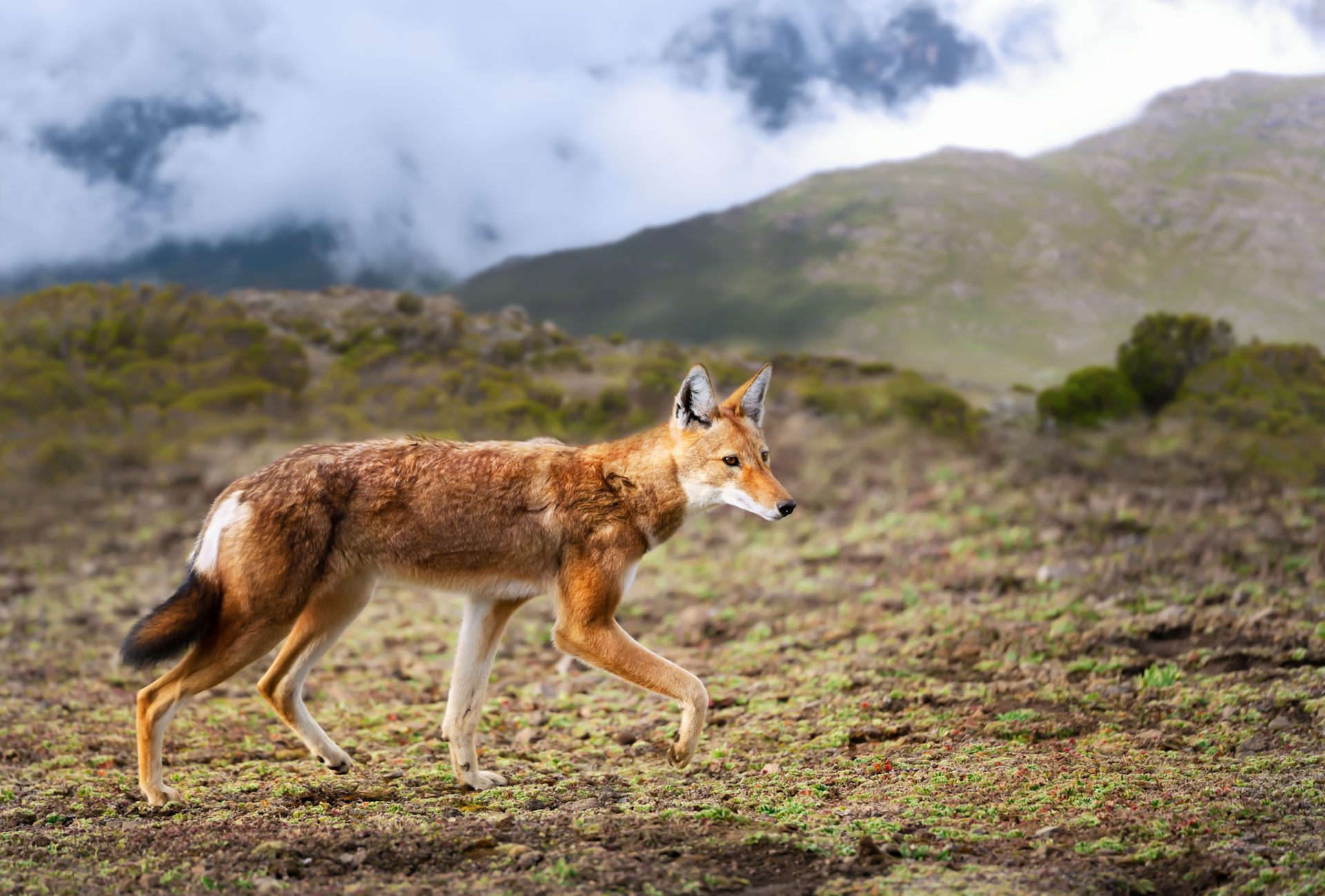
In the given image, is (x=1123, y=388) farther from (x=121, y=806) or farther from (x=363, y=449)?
(x=121, y=806)

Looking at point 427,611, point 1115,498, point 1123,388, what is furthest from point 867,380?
point 427,611

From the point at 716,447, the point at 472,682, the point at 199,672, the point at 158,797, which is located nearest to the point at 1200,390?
the point at 716,447

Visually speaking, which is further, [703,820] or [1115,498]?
[1115,498]

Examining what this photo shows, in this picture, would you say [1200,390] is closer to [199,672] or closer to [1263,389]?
[1263,389]

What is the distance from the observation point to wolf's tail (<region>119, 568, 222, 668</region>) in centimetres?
591

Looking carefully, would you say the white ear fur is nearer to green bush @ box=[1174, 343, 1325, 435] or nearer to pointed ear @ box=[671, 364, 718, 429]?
pointed ear @ box=[671, 364, 718, 429]

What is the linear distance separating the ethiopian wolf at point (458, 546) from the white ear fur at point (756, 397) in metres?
0.01

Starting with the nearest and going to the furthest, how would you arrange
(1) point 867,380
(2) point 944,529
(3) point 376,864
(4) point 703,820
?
(3) point 376,864 → (4) point 703,820 → (2) point 944,529 → (1) point 867,380

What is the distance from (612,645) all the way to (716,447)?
4.45 feet

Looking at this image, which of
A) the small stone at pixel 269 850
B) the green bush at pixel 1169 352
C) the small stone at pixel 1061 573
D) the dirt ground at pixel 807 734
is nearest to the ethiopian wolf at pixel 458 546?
the dirt ground at pixel 807 734

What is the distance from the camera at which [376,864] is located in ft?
16.2

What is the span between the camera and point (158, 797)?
6.01 meters

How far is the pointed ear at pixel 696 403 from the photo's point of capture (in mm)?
6578

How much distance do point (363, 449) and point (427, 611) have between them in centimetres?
699
